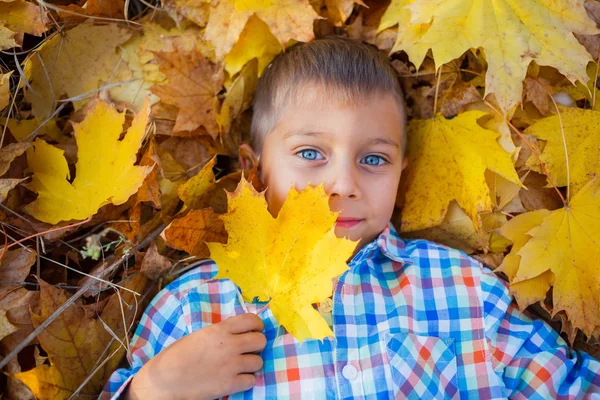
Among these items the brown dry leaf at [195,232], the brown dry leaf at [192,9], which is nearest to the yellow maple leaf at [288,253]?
the brown dry leaf at [195,232]

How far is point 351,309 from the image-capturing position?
5.58 feet

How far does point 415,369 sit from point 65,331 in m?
1.00

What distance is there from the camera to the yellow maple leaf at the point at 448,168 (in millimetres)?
1778

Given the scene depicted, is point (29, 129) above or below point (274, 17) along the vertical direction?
below

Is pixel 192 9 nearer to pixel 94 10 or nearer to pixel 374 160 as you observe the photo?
pixel 94 10

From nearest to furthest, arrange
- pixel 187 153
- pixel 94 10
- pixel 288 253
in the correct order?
pixel 288 253 < pixel 94 10 < pixel 187 153

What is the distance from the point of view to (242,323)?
160 cm

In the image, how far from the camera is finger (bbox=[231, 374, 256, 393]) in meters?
1.55

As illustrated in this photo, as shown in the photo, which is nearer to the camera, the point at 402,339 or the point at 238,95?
the point at 402,339

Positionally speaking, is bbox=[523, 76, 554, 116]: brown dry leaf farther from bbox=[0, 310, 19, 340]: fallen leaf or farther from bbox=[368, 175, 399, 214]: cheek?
bbox=[0, 310, 19, 340]: fallen leaf

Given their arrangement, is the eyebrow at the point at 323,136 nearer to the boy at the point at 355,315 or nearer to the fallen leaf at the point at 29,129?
the boy at the point at 355,315

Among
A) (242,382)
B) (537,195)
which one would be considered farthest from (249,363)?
(537,195)

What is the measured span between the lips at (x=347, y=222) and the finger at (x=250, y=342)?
15.3 inches

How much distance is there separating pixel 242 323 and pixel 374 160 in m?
0.65
